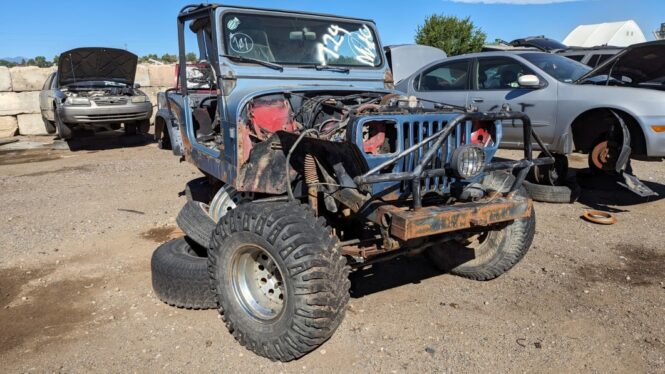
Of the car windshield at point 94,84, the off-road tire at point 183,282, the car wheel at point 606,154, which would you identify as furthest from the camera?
the car windshield at point 94,84

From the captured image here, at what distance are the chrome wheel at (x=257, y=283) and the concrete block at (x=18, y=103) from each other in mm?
13705

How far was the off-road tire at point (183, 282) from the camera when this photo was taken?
3498 mm

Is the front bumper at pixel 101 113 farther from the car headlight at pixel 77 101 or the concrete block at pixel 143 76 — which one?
the concrete block at pixel 143 76

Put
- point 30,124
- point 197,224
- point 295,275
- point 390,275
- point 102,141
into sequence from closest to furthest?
point 295,275
point 197,224
point 390,275
point 102,141
point 30,124

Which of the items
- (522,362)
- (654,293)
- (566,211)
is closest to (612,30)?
(566,211)

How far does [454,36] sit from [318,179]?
20.3m

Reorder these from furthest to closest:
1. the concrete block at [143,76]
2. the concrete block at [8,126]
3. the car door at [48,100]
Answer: the concrete block at [143,76] < the concrete block at [8,126] < the car door at [48,100]

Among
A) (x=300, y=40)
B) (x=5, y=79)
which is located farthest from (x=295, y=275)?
(x=5, y=79)

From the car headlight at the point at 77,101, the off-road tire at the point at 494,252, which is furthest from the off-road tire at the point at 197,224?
the car headlight at the point at 77,101

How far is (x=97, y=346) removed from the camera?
10.4 feet

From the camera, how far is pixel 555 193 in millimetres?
6207

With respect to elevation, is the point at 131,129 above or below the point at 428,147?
below

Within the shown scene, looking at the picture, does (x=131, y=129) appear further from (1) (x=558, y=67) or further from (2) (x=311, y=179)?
(2) (x=311, y=179)

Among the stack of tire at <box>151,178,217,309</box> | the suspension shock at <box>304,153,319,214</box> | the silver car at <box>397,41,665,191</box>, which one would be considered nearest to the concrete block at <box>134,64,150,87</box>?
the silver car at <box>397,41,665,191</box>
